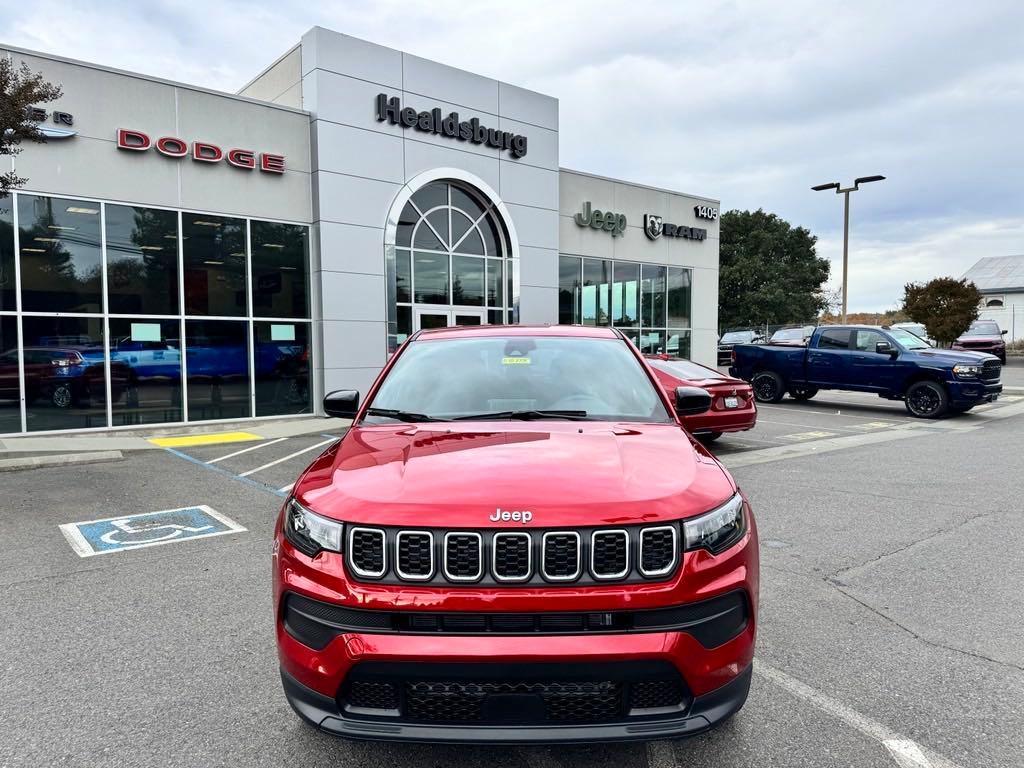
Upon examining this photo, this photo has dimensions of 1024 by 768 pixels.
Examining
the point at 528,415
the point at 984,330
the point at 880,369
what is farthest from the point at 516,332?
the point at 984,330

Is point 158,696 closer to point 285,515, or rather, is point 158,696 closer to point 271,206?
point 285,515

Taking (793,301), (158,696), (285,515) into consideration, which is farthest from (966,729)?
(793,301)

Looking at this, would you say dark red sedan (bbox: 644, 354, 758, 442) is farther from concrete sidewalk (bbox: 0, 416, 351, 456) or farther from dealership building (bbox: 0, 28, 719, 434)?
dealership building (bbox: 0, 28, 719, 434)

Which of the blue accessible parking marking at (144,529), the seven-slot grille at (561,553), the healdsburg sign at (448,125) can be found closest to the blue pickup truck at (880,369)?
the healdsburg sign at (448,125)

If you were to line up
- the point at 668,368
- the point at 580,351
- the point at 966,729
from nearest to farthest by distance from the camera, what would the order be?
the point at 966,729 < the point at 580,351 < the point at 668,368

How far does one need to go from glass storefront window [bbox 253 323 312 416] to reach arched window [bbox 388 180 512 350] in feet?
6.64

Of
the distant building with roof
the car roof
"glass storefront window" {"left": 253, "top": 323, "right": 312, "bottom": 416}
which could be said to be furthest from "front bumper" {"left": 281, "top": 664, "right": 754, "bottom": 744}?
the distant building with roof

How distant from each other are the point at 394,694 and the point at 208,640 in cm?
202

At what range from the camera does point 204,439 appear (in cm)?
1187

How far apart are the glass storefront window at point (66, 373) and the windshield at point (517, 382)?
10.6m

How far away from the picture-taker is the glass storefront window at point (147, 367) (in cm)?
1241

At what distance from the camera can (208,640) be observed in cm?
364

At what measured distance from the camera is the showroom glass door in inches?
627

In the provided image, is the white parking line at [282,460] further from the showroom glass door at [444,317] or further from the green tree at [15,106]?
the green tree at [15,106]
